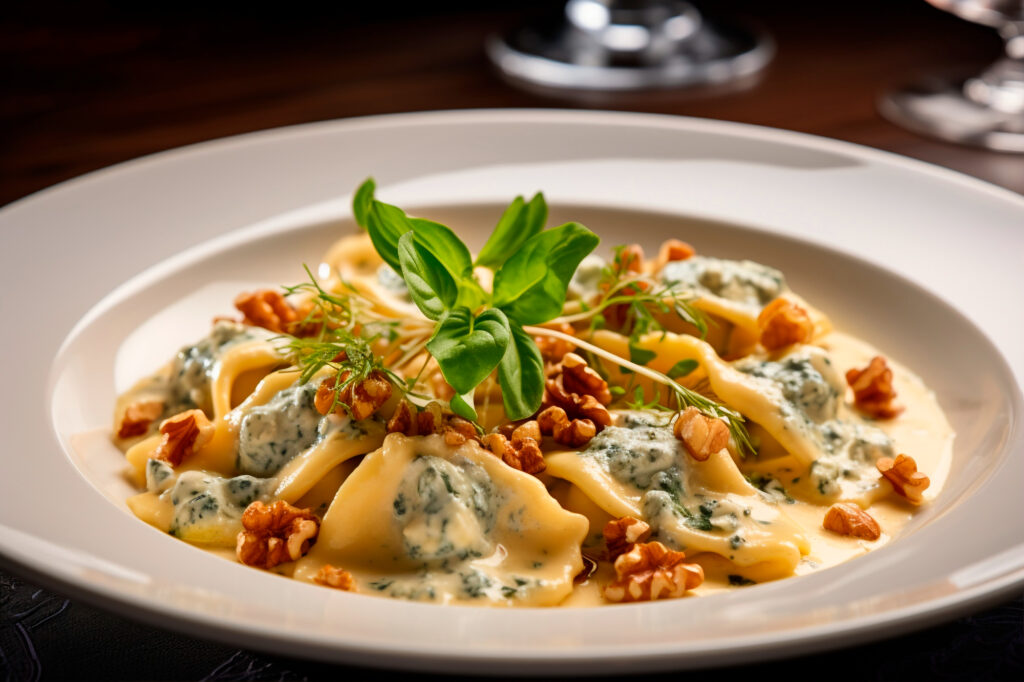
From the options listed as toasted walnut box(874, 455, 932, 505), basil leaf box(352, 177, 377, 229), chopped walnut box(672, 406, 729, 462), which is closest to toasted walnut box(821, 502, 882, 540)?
toasted walnut box(874, 455, 932, 505)

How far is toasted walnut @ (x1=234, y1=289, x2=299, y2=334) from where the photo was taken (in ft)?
9.98

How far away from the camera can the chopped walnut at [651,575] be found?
84.9 inches

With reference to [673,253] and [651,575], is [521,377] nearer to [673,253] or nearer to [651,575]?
[651,575]

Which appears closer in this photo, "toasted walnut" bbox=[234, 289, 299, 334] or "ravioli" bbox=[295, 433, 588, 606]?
"ravioli" bbox=[295, 433, 588, 606]

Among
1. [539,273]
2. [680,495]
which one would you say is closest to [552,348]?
[539,273]

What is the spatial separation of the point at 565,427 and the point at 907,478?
0.74m

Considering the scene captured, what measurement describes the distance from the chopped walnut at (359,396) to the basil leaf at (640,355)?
2.20 ft

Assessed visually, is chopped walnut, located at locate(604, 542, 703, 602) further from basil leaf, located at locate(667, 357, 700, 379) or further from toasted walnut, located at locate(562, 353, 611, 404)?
basil leaf, located at locate(667, 357, 700, 379)

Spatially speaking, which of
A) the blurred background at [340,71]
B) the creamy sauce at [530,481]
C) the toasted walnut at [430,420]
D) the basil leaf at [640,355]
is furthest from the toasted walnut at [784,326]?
the blurred background at [340,71]

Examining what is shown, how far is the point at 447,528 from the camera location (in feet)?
7.45

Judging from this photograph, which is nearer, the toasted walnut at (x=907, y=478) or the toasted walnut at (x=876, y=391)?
the toasted walnut at (x=907, y=478)

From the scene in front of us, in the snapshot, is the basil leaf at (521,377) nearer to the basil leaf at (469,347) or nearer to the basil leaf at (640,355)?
the basil leaf at (469,347)

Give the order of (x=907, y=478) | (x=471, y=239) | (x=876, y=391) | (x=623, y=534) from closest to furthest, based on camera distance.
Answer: (x=623, y=534)
(x=907, y=478)
(x=876, y=391)
(x=471, y=239)

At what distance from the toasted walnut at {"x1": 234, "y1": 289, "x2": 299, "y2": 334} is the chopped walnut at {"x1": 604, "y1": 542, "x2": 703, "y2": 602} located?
1193mm
